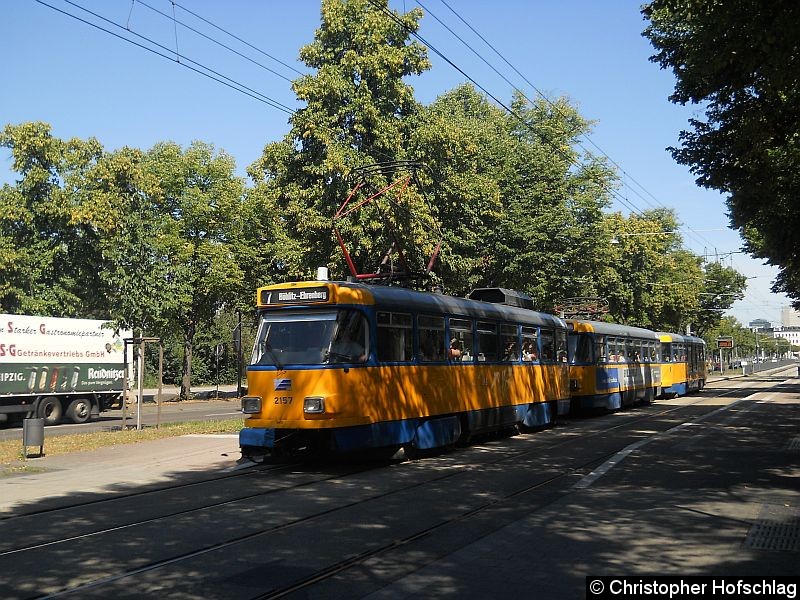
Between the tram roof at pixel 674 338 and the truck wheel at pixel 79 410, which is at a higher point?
the tram roof at pixel 674 338

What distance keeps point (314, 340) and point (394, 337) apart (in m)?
1.68

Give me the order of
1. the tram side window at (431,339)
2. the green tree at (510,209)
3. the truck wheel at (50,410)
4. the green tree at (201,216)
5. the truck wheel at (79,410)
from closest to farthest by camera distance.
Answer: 1. the tram side window at (431,339)
2. the truck wheel at (50,410)
3. the truck wheel at (79,410)
4. the green tree at (510,209)
5. the green tree at (201,216)

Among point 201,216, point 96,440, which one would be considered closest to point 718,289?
point 201,216

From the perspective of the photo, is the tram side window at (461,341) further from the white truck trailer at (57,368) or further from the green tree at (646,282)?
the green tree at (646,282)

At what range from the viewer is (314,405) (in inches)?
508

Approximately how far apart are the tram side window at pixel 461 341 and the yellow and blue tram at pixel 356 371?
0.8 inches

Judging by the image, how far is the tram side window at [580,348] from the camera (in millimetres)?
26375

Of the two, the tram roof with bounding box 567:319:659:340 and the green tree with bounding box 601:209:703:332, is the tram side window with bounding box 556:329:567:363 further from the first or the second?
the green tree with bounding box 601:209:703:332

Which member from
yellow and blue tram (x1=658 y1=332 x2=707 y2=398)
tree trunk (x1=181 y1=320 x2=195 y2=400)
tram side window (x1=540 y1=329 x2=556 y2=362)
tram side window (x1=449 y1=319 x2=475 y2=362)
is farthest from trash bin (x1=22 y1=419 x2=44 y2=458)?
yellow and blue tram (x1=658 y1=332 x2=707 y2=398)

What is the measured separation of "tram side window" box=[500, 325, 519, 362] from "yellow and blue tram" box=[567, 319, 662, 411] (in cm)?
622

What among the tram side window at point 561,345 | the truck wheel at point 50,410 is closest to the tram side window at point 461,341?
the tram side window at point 561,345

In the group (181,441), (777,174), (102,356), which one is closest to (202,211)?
(102,356)

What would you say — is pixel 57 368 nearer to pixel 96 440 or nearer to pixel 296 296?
pixel 96 440

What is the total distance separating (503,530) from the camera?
28.4ft
